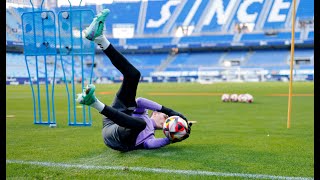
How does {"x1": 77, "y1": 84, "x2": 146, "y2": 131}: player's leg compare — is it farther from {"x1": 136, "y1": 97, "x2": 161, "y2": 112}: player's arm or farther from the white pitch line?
{"x1": 136, "y1": 97, "x2": 161, "y2": 112}: player's arm

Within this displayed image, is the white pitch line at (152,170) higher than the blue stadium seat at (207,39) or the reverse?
the reverse

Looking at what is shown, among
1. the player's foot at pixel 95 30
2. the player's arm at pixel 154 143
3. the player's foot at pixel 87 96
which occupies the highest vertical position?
the player's foot at pixel 95 30

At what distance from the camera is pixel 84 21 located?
8.35 metres

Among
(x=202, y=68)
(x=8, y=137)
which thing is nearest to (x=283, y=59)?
(x=202, y=68)

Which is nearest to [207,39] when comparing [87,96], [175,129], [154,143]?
[154,143]

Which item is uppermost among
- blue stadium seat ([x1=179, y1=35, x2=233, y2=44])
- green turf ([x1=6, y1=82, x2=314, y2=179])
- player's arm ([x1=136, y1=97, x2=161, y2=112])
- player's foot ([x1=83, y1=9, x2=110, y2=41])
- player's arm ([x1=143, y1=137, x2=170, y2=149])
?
blue stadium seat ([x1=179, y1=35, x2=233, y2=44])

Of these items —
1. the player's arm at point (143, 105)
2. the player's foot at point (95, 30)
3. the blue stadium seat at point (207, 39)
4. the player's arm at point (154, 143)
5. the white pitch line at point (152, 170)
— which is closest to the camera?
the white pitch line at point (152, 170)

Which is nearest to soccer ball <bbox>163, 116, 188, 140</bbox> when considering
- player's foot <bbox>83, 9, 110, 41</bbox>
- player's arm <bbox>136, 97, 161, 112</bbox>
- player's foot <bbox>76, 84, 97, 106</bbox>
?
player's arm <bbox>136, 97, 161, 112</bbox>

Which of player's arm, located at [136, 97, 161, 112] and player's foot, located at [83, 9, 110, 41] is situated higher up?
player's foot, located at [83, 9, 110, 41]

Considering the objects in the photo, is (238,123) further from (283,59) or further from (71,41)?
(283,59)

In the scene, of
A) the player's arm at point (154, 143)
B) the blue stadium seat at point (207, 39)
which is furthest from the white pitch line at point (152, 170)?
the blue stadium seat at point (207, 39)

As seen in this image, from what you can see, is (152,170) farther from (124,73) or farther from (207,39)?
(207,39)

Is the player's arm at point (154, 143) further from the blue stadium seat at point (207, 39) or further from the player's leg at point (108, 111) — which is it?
the blue stadium seat at point (207, 39)

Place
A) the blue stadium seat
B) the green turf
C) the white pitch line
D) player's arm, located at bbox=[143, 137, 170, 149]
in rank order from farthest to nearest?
1. the blue stadium seat
2. player's arm, located at bbox=[143, 137, 170, 149]
3. the green turf
4. the white pitch line
